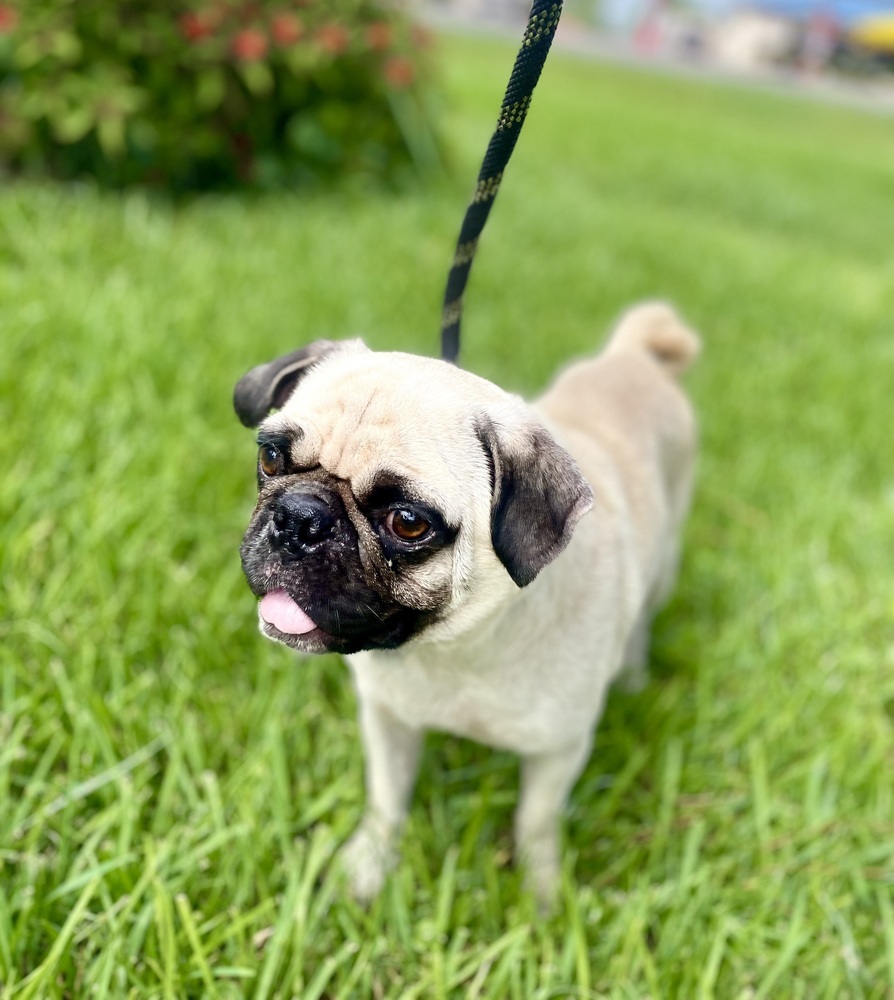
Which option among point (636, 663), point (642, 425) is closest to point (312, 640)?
point (642, 425)

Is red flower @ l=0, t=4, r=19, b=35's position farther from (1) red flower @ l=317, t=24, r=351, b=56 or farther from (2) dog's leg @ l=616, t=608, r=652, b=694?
(2) dog's leg @ l=616, t=608, r=652, b=694

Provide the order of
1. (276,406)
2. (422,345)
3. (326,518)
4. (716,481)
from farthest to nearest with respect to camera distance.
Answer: (422,345), (716,481), (276,406), (326,518)

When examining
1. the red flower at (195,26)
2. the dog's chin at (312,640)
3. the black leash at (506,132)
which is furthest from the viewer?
the red flower at (195,26)

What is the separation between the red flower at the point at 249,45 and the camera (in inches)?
251

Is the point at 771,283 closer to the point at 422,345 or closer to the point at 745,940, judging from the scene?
the point at 422,345

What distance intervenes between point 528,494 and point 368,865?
1.29 metres

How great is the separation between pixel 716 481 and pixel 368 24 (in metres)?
5.16

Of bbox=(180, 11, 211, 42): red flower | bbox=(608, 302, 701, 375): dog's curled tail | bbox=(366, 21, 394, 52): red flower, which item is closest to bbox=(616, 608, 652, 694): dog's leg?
bbox=(608, 302, 701, 375): dog's curled tail

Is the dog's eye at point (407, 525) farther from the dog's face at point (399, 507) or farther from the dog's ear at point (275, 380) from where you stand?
the dog's ear at point (275, 380)

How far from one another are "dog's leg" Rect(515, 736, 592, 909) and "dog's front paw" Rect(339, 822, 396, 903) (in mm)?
403

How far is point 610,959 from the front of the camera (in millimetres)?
2322

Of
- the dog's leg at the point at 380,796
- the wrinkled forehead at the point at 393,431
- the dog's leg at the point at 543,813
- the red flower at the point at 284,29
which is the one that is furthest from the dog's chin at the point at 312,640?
the red flower at the point at 284,29

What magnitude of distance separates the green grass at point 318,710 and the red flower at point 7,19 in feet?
3.28

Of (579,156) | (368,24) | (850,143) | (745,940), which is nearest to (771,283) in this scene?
(368,24)
